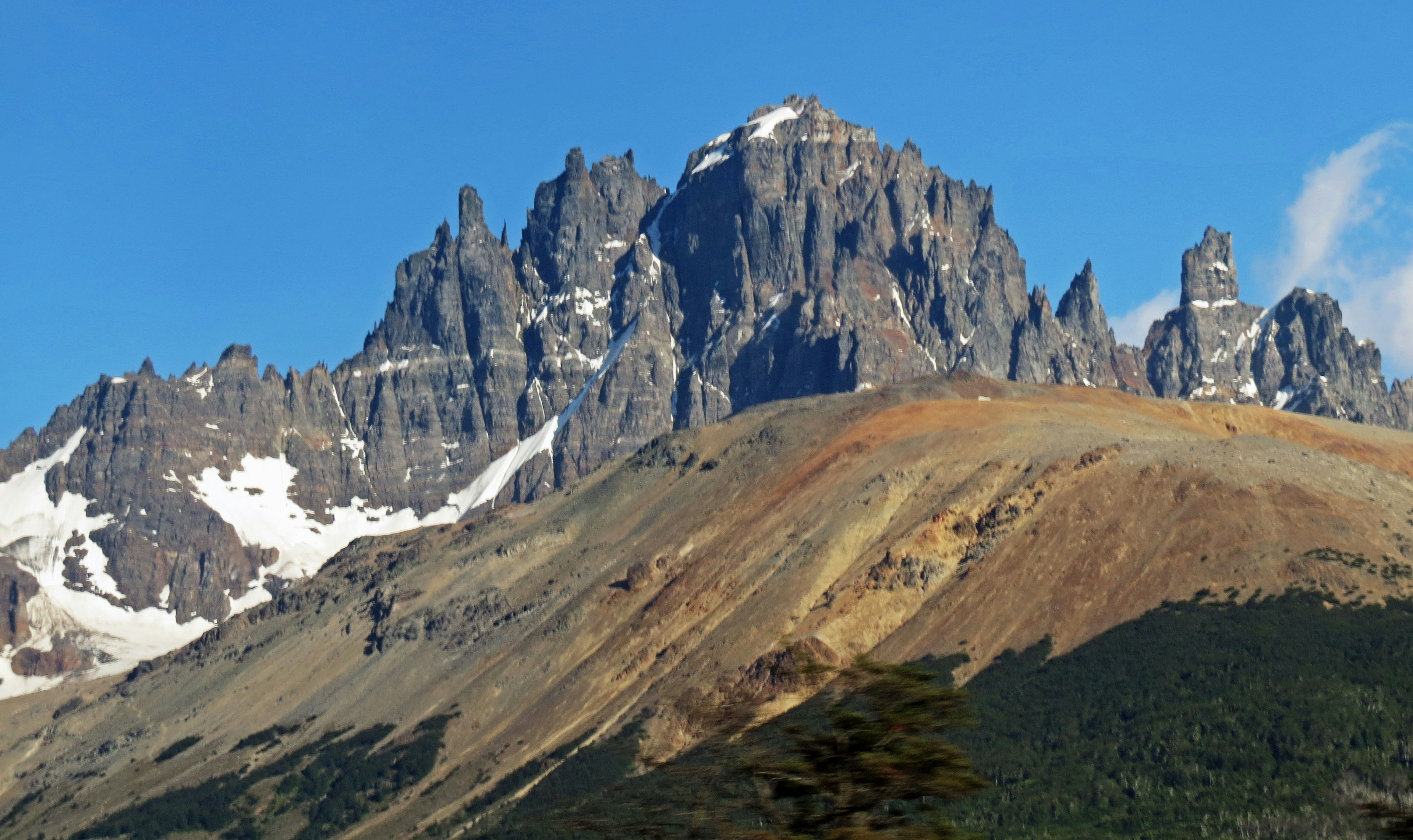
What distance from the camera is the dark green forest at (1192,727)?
127688 mm

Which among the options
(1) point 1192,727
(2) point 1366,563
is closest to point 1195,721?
(1) point 1192,727

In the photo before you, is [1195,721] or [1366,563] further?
[1366,563]

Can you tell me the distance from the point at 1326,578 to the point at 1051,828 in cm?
5592

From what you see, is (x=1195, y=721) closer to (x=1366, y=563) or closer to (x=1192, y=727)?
(x=1192, y=727)

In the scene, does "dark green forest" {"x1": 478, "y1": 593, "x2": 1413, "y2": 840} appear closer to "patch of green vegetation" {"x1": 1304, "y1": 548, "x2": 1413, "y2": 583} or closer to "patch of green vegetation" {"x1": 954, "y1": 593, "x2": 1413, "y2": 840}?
"patch of green vegetation" {"x1": 954, "y1": 593, "x2": 1413, "y2": 840}

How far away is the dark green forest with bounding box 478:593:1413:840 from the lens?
419 feet

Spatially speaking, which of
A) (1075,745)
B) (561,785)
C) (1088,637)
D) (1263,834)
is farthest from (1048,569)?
(1263,834)

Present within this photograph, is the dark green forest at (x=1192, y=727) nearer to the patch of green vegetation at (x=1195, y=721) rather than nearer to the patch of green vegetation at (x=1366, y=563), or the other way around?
the patch of green vegetation at (x=1195, y=721)

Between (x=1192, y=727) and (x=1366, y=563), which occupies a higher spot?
(x=1366, y=563)

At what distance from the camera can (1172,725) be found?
14625cm

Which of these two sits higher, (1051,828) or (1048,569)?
(1048,569)

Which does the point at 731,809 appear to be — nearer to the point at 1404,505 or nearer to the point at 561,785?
the point at 561,785

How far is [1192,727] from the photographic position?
14525 centimetres

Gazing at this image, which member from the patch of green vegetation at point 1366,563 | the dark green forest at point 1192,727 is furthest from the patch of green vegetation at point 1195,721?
the patch of green vegetation at point 1366,563
